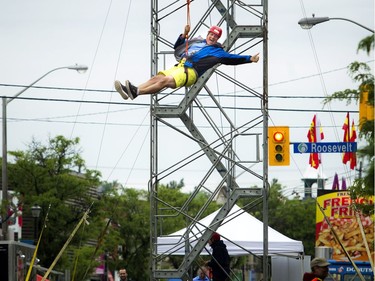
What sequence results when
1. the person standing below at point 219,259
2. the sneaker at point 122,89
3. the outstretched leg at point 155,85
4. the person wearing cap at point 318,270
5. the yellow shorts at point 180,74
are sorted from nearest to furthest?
the person wearing cap at point 318,270 < the sneaker at point 122,89 < the outstretched leg at point 155,85 < the yellow shorts at point 180,74 < the person standing below at point 219,259

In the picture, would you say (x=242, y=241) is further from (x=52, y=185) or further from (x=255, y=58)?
(x=52, y=185)

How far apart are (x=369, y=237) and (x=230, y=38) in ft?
48.4

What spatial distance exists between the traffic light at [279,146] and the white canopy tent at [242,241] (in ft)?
6.37

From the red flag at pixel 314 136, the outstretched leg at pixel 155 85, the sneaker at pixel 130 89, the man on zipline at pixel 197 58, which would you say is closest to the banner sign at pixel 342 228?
the red flag at pixel 314 136

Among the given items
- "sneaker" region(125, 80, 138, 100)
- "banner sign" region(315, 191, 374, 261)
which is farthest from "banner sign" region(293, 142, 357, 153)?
"sneaker" region(125, 80, 138, 100)

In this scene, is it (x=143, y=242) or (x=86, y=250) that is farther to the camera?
(x=143, y=242)

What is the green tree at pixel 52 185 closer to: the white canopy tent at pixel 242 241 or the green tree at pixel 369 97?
the white canopy tent at pixel 242 241

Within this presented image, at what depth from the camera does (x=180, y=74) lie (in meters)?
22.7

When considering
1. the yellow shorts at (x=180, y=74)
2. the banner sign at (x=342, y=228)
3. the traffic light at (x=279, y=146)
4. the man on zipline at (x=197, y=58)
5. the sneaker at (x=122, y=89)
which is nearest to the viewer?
the sneaker at (x=122, y=89)

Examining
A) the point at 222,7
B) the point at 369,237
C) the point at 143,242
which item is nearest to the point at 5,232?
the point at 369,237

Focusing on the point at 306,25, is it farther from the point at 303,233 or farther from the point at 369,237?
the point at 303,233

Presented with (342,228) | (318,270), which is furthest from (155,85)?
(342,228)

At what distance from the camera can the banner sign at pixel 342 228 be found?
40.1 metres

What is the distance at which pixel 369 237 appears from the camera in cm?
3906
